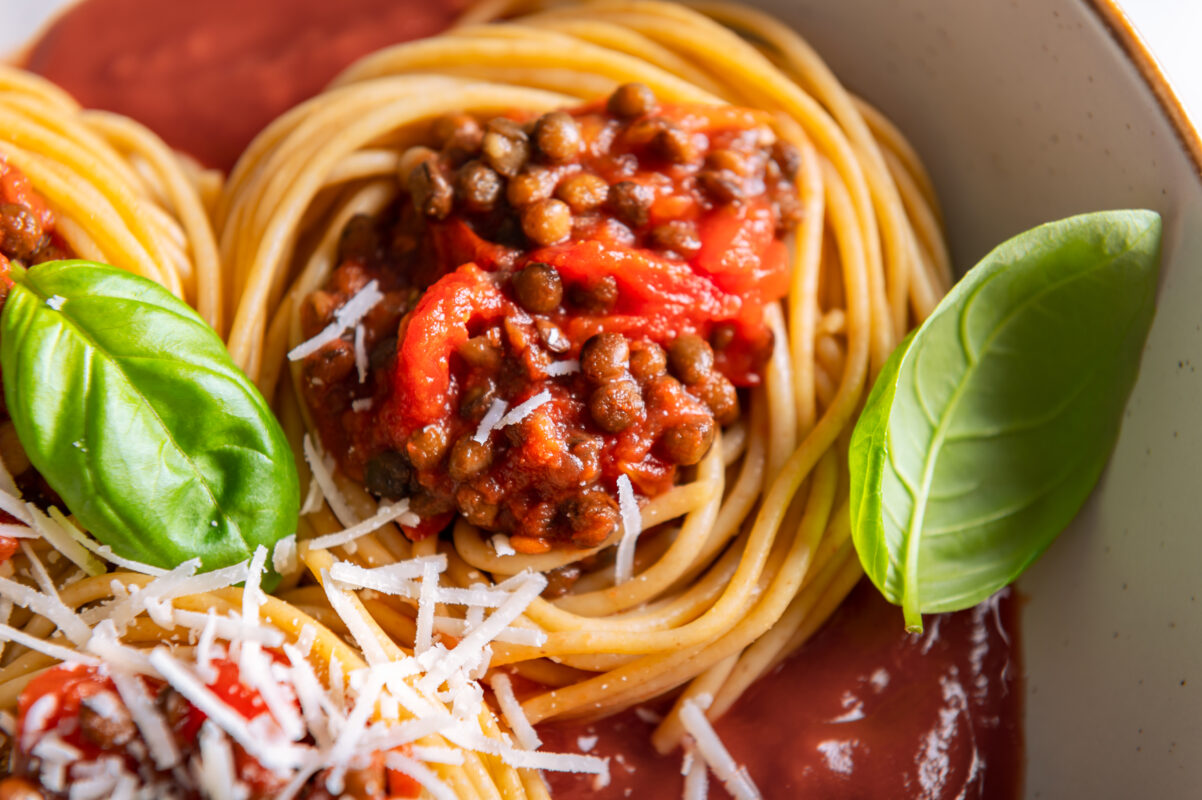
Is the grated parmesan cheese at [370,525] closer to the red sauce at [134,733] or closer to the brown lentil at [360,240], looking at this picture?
the red sauce at [134,733]

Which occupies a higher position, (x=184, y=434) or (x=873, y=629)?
(x=184, y=434)

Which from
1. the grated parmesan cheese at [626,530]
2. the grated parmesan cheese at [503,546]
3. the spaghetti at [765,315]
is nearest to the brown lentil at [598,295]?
the grated parmesan cheese at [626,530]

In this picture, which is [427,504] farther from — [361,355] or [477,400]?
[361,355]

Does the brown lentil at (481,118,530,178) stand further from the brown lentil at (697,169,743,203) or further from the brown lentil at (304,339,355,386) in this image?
the brown lentil at (304,339,355,386)

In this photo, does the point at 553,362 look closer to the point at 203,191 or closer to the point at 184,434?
the point at 184,434

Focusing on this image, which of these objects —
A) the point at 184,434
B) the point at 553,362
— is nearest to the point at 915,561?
the point at 553,362

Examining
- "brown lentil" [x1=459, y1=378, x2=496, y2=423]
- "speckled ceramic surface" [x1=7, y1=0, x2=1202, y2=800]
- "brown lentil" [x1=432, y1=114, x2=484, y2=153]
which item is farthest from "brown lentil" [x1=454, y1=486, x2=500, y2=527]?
"speckled ceramic surface" [x1=7, y1=0, x2=1202, y2=800]
